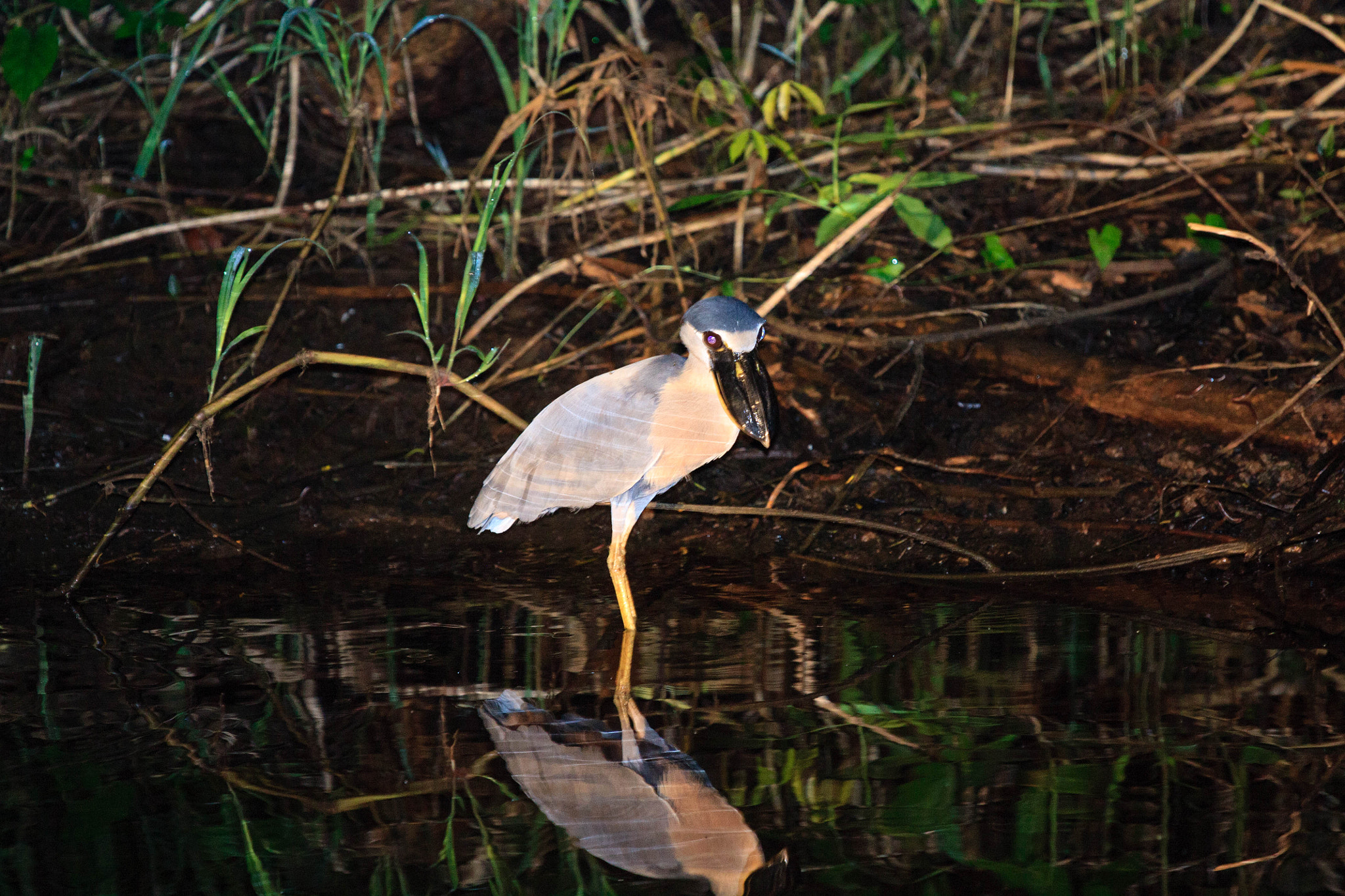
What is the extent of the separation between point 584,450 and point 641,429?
212 mm

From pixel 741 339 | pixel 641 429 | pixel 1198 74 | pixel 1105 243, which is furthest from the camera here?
pixel 1198 74

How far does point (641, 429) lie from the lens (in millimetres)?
3523

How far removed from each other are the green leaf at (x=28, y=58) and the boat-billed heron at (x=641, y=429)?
2646 mm

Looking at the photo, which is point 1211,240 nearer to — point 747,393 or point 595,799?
point 747,393

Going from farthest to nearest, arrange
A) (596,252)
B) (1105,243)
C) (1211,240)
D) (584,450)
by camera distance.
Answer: (596,252) < (1211,240) < (1105,243) < (584,450)

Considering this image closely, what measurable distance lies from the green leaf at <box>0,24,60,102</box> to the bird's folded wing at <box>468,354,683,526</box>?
262 centimetres

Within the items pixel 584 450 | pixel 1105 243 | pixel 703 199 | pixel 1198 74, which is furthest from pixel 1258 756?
pixel 1198 74

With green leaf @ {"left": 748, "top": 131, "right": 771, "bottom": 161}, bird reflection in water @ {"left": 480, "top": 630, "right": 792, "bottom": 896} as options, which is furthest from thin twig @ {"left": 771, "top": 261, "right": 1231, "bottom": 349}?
bird reflection in water @ {"left": 480, "top": 630, "right": 792, "bottom": 896}

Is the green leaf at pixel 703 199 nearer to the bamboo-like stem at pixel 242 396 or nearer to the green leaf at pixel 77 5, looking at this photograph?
the bamboo-like stem at pixel 242 396

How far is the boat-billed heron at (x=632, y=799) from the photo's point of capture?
2141 millimetres

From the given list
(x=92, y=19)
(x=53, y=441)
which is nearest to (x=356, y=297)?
(x=53, y=441)

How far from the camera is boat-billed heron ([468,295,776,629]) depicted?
3434mm

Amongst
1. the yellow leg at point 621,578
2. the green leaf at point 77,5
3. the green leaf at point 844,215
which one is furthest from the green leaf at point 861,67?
the green leaf at point 77,5

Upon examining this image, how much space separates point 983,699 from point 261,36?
205 inches
